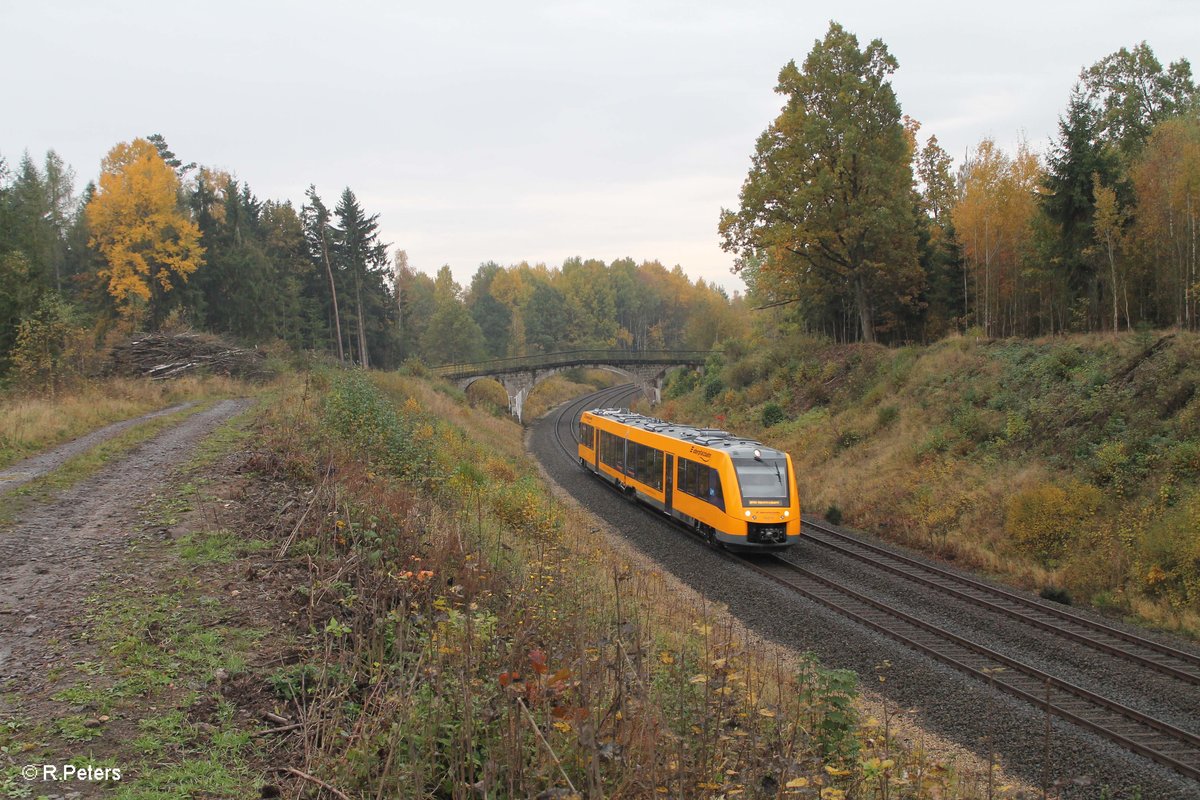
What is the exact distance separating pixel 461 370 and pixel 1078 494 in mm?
44859

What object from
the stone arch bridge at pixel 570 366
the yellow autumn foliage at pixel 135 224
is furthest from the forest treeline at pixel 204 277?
the stone arch bridge at pixel 570 366

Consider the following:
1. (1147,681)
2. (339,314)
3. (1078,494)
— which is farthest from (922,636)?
(339,314)

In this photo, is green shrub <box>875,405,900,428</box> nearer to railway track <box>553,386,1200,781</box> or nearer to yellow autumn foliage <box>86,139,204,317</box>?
railway track <box>553,386,1200,781</box>

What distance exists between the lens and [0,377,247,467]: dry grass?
14805 millimetres

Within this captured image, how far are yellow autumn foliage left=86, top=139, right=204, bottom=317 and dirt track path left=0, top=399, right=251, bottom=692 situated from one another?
98.7 ft

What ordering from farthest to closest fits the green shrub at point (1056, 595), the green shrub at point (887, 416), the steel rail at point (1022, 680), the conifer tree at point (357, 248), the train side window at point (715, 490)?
the conifer tree at point (357, 248)
the green shrub at point (887, 416)
the train side window at point (715, 490)
the green shrub at point (1056, 595)
the steel rail at point (1022, 680)

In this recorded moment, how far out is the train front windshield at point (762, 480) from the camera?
16.7 metres

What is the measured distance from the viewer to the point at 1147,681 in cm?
1016

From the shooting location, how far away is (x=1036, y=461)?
60.7 ft

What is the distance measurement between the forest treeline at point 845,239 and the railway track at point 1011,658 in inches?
547

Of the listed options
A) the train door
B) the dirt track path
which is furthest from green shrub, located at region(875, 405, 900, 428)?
the dirt track path

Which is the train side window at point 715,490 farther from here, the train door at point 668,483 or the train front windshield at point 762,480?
the train door at point 668,483

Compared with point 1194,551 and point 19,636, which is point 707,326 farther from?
point 19,636

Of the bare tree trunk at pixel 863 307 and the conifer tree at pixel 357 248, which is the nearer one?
the bare tree trunk at pixel 863 307
